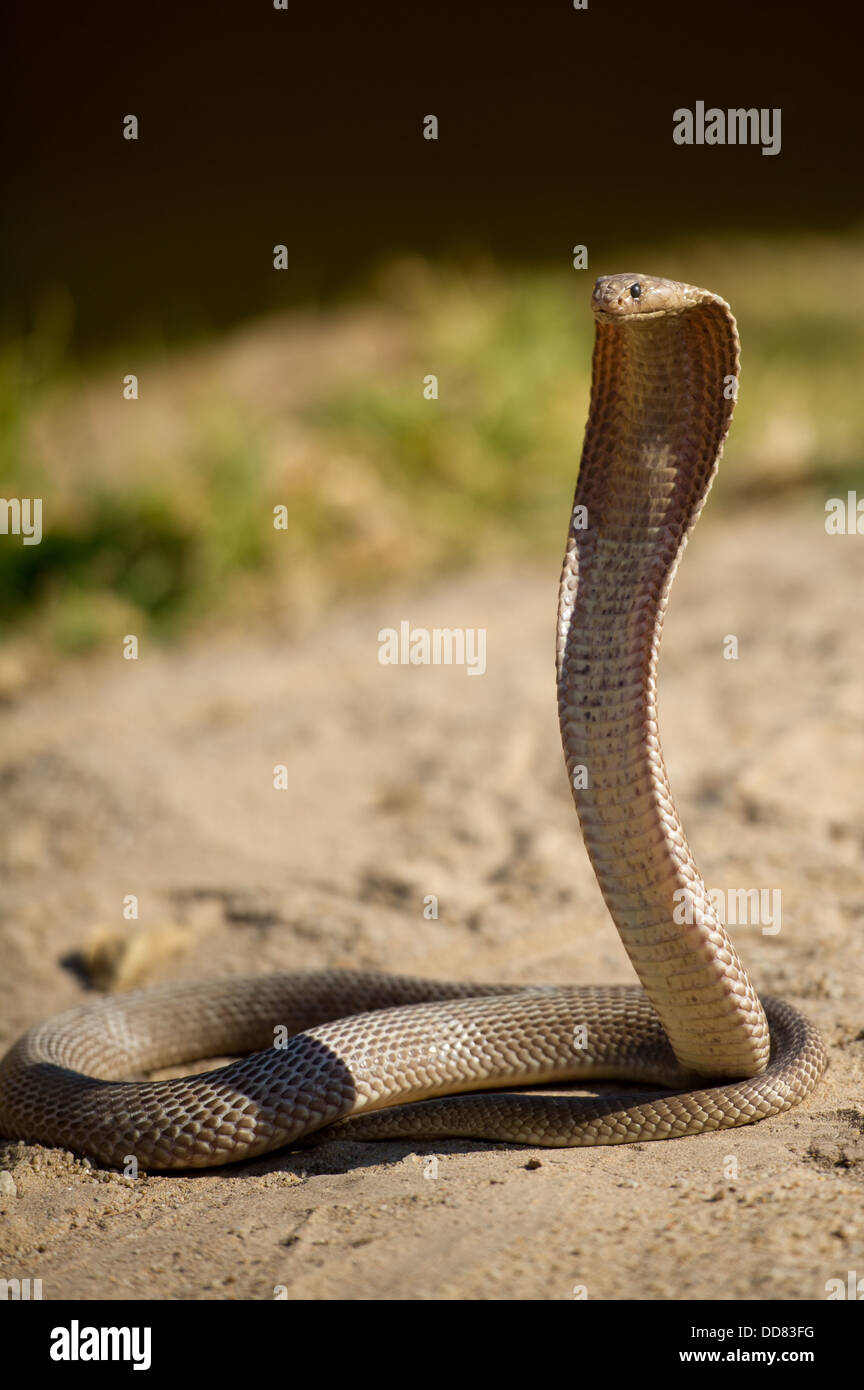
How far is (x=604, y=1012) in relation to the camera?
4367 millimetres

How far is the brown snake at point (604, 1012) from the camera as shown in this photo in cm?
335

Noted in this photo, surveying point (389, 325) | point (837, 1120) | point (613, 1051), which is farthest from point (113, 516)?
point (837, 1120)

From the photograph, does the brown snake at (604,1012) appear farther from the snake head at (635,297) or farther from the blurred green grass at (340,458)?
the blurred green grass at (340,458)

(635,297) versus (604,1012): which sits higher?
(635,297)

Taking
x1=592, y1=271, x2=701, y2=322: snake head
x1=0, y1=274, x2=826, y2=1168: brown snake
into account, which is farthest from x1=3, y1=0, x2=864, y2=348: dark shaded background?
x1=592, y1=271, x2=701, y2=322: snake head

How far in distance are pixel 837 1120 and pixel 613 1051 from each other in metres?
0.81

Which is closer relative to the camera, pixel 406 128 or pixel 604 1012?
pixel 604 1012

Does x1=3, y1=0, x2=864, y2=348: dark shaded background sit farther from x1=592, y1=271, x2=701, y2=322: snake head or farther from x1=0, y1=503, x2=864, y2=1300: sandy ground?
x1=592, y1=271, x2=701, y2=322: snake head

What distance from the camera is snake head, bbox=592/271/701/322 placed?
305cm

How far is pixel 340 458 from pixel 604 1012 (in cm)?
786

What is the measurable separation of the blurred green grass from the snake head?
748 cm

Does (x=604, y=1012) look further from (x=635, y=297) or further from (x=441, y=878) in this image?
(x=635, y=297)

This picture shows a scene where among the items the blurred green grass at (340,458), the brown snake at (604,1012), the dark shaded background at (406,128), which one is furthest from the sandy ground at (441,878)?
the dark shaded background at (406,128)

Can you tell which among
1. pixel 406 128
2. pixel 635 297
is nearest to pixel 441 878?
pixel 635 297
